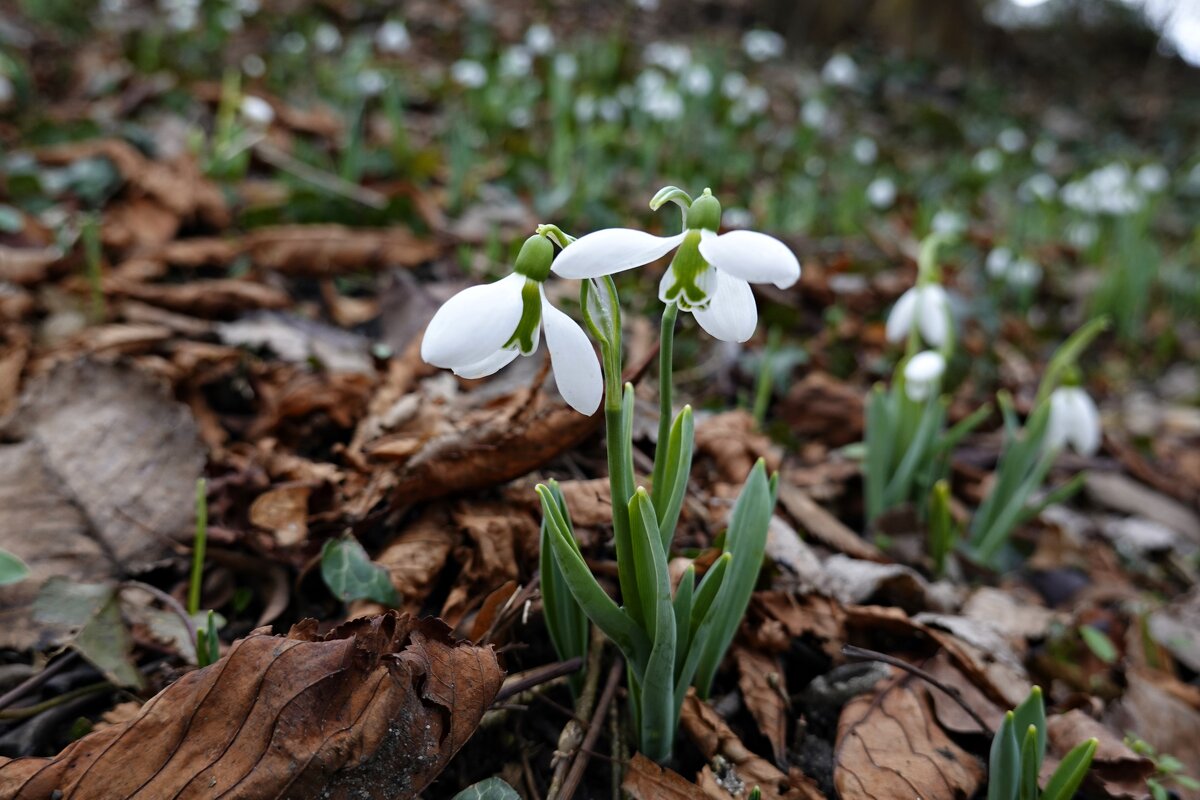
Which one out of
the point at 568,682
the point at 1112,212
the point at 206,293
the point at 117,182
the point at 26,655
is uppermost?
the point at 1112,212

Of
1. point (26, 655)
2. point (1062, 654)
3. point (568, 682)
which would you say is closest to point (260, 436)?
point (26, 655)

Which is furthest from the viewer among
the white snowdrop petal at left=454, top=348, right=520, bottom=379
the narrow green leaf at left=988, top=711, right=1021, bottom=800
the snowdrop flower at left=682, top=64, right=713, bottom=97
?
the snowdrop flower at left=682, top=64, right=713, bottom=97

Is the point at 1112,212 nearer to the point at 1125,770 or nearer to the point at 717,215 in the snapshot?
the point at 1125,770

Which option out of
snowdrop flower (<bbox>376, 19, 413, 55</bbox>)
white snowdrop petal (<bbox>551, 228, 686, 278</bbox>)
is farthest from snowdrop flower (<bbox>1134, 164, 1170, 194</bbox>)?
white snowdrop petal (<bbox>551, 228, 686, 278</bbox>)

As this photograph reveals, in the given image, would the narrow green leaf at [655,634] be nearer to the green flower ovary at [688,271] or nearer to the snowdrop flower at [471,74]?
the green flower ovary at [688,271]

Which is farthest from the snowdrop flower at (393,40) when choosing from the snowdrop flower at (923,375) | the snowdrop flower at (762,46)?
the snowdrop flower at (923,375)

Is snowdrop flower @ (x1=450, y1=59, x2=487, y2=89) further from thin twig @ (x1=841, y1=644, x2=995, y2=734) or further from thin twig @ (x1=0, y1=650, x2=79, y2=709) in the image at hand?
thin twig @ (x1=841, y1=644, x2=995, y2=734)
